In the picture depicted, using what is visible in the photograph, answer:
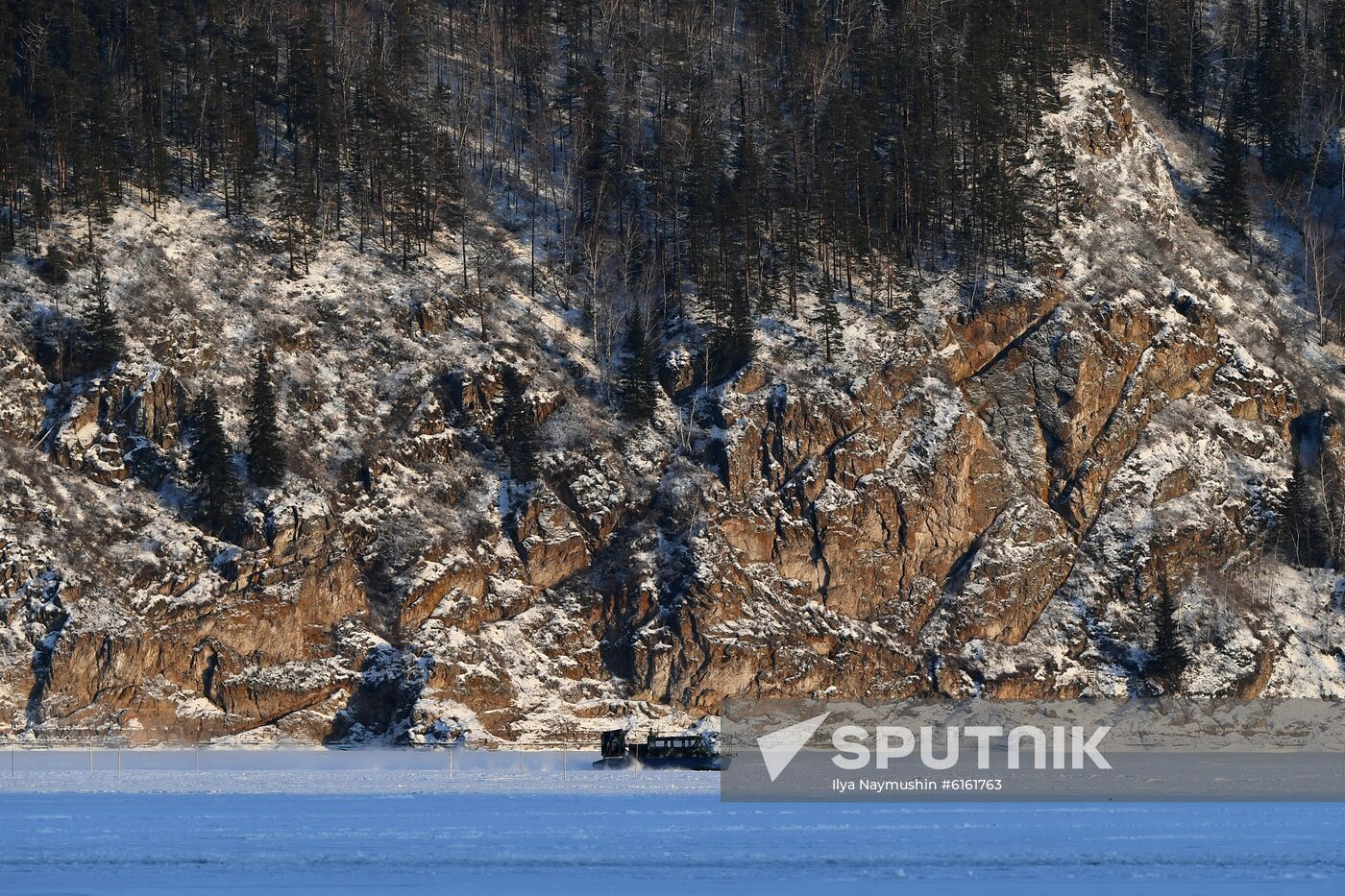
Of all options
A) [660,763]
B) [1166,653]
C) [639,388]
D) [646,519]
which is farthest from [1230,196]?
[660,763]

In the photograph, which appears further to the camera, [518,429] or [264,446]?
[518,429]

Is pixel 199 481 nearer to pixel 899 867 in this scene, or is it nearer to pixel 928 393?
pixel 928 393

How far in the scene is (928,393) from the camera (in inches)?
2852

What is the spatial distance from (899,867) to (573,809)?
37.9 feet

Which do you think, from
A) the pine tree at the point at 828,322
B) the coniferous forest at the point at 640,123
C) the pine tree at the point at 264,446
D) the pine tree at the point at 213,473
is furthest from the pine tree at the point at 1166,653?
the pine tree at the point at 213,473

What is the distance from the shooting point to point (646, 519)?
6831 cm

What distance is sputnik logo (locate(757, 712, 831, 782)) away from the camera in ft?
188

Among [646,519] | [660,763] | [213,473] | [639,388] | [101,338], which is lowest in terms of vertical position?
[660,763]

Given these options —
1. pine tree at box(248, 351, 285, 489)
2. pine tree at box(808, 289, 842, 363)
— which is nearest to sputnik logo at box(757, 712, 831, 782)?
pine tree at box(808, 289, 842, 363)

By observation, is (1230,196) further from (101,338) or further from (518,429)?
(101,338)

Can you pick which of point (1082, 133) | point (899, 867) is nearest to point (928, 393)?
point (1082, 133)

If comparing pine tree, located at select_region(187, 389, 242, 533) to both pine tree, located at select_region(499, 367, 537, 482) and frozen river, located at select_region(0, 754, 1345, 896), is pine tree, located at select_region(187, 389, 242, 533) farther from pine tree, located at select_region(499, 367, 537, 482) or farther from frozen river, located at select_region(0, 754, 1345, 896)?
frozen river, located at select_region(0, 754, 1345, 896)

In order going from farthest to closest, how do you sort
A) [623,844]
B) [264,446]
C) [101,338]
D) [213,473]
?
1. [101,338]
2. [264,446]
3. [213,473]
4. [623,844]

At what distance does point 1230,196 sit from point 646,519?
4163 cm
